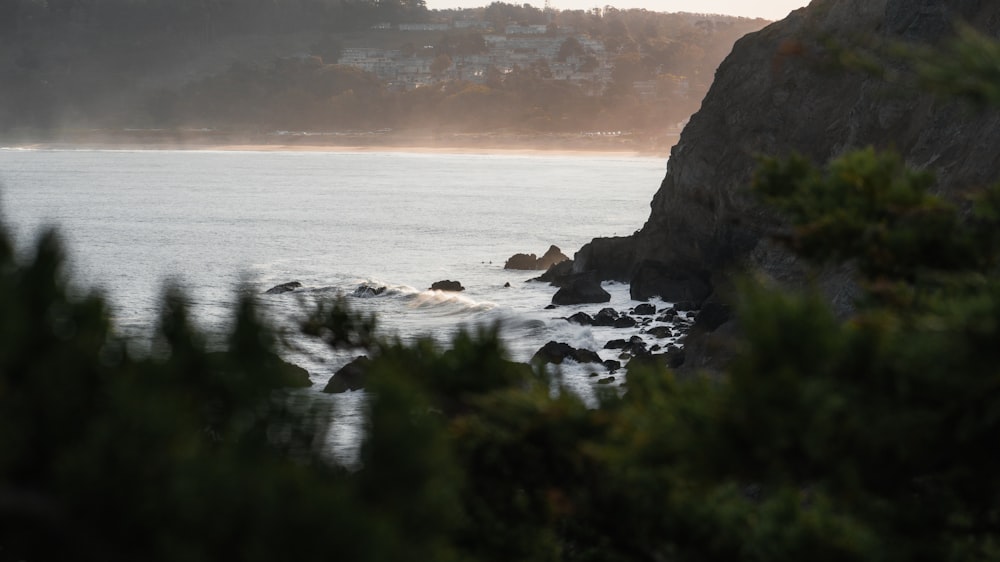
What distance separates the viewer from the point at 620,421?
4.88 metres

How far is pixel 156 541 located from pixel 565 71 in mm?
183761

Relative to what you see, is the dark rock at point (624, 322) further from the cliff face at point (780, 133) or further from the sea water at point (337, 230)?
the cliff face at point (780, 133)

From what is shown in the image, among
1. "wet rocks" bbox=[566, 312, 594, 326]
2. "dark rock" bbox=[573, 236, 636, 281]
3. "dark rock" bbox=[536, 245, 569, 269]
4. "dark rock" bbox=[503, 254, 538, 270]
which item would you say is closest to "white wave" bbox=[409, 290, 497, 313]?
"dark rock" bbox=[573, 236, 636, 281]

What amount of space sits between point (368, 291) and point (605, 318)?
540 inches

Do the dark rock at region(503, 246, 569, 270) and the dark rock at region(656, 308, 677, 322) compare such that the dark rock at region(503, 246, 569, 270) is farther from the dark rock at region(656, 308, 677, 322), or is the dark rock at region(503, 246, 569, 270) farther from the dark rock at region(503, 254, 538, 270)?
the dark rock at region(656, 308, 677, 322)

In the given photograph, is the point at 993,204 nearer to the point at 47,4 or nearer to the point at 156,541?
the point at 156,541

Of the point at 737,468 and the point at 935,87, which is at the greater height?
the point at 935,87

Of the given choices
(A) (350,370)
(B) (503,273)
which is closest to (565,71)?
(B) (503,273)

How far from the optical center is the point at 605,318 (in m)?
31.8

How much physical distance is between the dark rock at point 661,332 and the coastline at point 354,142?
131088mm

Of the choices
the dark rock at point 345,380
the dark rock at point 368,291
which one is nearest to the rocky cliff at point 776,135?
the dark rock at point 368,291

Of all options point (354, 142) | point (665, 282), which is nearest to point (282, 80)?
point (354, 142)

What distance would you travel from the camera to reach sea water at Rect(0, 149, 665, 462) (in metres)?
34.5

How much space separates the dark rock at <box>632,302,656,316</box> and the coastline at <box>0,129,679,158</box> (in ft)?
417
